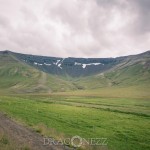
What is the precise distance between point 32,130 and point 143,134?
23434 mm

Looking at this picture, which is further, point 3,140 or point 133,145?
point 133,145

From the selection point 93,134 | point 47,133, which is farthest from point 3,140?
point 93,134

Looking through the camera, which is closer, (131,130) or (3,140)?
(3,140)

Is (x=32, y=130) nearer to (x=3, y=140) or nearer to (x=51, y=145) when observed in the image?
(x=51, y=145)

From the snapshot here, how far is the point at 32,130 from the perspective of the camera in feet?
137

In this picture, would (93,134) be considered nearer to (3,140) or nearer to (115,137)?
(115,137)

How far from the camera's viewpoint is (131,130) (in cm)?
5838

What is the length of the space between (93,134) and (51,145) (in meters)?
17.5

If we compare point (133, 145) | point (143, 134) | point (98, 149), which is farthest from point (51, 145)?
point (143, 134)

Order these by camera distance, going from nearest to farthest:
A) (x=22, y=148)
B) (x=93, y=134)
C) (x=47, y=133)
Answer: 1. (x=22, y=148)
2. (x=47, y=133)
3. (x=93, y=134)

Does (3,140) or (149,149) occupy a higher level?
(3,140)

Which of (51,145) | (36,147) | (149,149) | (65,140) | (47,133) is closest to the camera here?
(36,147)

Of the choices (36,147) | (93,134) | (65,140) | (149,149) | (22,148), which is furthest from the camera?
(93,134)

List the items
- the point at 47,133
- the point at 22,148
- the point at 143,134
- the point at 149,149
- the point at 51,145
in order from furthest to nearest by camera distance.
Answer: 1. the point at 143,134
2. the point at 149,149
3. the point at 47,133
4. the point at 51,145
5. the point at 22,148
